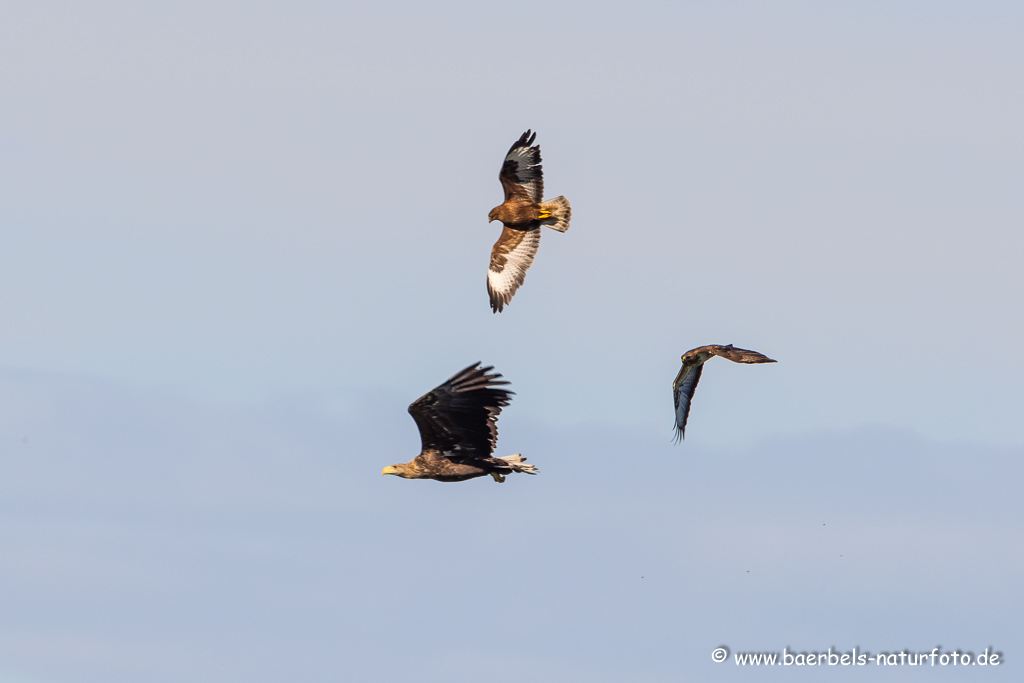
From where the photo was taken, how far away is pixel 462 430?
96.9ft

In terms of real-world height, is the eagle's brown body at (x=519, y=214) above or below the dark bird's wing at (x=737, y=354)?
above

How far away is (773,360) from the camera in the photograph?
1017 inches

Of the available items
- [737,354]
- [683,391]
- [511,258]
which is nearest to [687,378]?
[683,391]

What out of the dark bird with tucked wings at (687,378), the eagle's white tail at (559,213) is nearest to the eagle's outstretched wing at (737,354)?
the dark bird with tucked wings at (687,378)

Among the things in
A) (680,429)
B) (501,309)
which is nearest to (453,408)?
(680,429)

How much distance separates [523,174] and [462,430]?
28.8ft

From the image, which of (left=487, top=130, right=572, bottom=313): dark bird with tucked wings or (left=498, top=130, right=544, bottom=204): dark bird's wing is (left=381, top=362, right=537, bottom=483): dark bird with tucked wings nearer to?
(left=487, top=130, right=572, bottom=313): dark bird with tucked wings

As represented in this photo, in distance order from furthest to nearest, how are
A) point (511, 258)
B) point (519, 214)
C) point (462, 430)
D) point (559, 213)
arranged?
point (511, 258), point (519, 214), point (559, 213), point (462, 430)

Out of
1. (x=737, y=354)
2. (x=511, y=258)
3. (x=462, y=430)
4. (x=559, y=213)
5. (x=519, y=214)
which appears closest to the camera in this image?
(x=737, y=354)

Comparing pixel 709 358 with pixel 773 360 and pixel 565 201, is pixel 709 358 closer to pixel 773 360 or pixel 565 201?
pixel 773 360

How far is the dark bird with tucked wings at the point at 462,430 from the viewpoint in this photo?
28.7 meters

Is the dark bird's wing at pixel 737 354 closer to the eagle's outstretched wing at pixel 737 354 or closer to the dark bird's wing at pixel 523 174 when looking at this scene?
the eagle's outstretched wing at pixel 737 354

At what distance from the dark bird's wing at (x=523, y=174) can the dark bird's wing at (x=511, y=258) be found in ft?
2.74

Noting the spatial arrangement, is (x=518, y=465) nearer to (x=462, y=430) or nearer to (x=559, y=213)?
(x=462, y=430)
